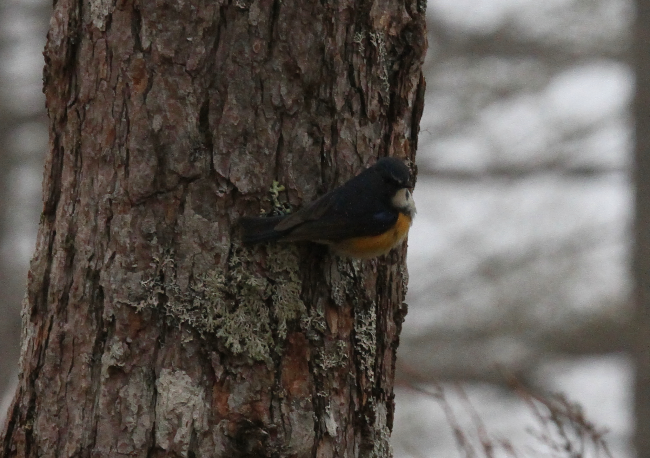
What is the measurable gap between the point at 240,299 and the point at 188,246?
0.23 metres

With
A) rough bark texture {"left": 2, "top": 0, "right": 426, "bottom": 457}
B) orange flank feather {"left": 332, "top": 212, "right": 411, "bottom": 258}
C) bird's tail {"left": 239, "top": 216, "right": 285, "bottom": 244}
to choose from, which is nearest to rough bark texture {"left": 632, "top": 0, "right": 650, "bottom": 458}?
orange flank feather {"left": 332, "top": 212, "right": 411, "bottom": 258}

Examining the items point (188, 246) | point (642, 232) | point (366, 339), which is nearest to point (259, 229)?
point (188, 246)

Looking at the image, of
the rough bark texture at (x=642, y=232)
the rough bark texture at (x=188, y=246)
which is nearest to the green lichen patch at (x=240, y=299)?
the rough bark texture at (x=188, y=246)

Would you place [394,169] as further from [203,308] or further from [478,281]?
[478,281]

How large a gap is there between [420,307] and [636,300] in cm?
220

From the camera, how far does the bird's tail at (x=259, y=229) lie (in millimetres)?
2619

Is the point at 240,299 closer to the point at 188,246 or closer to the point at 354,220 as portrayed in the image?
the point at 188,246

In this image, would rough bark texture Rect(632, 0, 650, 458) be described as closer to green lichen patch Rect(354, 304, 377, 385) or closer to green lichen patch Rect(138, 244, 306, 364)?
green lichen patch Rect(354, 304, 377, 385)

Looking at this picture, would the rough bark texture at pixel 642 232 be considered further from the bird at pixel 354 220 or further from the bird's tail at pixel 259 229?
the bird's tail at pixel 259 229

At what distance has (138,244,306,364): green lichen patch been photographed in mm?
2586

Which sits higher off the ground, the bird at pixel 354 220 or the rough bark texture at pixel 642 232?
the rough bark texture at pixel 642 232

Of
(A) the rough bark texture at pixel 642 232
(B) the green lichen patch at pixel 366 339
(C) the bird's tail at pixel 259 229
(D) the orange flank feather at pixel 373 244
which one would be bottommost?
(B) the green lichen patch at pixel 366 339

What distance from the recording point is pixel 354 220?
2871 millimetres

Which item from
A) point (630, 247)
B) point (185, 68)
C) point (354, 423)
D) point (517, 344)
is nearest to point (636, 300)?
point (630, 247)
